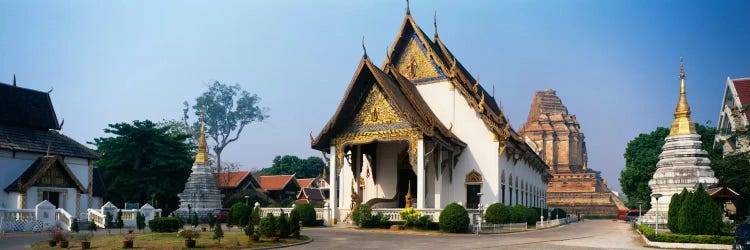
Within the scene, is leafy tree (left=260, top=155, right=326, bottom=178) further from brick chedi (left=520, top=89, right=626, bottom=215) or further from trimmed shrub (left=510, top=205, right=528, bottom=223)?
trimmed shrub (left=510, top=205, right=528, bottom=223)

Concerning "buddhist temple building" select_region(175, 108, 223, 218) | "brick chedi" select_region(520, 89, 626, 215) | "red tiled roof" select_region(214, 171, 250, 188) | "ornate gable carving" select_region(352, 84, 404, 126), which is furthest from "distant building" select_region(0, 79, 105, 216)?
"brick chedi" select_region(520, 89, 626, 215)

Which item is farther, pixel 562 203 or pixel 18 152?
pixel 562 203

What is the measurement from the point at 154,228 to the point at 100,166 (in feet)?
68.5

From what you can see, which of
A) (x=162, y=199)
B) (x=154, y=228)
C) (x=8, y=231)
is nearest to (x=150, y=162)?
(x=162, y=199)

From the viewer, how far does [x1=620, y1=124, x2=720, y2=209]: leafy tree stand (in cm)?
4197

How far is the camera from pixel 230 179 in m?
52.4

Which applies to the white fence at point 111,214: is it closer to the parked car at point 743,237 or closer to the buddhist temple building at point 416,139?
the buddhist temple building at point 416,139

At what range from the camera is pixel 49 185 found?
26.8 meters

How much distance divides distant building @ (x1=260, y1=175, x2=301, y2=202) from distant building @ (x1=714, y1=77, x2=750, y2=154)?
118ft

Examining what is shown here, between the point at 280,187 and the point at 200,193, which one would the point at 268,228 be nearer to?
the point at 200,193

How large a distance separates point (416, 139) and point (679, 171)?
11045 mm

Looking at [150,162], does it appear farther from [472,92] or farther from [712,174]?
[712,174]

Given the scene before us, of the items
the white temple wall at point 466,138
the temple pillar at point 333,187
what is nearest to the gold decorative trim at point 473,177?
the white temple wall at point 466,138

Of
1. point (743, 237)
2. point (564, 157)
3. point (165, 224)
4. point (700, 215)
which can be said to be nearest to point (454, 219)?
point (700, 215)
